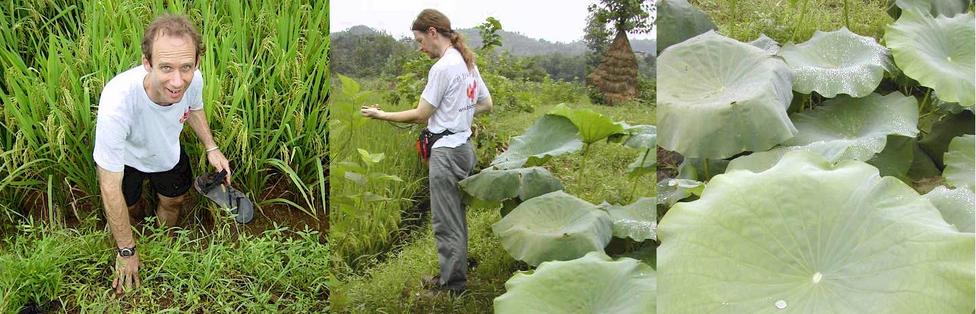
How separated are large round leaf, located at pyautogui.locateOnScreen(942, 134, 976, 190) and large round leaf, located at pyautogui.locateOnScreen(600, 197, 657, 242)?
34.7 inches

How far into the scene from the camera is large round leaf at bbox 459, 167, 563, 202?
2844mm

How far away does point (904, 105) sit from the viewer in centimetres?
273

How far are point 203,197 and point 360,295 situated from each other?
683mm

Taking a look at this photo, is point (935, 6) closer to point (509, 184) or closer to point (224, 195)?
point (509, 184)

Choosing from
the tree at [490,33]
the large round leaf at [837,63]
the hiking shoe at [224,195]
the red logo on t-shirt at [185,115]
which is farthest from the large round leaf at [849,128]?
the red logo on t-shirt at [185,115]

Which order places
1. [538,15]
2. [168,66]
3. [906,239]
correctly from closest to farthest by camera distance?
[906,239]
[538,15]
[168,66]

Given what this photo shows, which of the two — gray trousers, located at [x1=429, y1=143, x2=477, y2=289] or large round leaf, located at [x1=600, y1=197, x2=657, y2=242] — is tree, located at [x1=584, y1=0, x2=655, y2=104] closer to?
large round leaf, located at [x1=600, y1=197, x2=657, y2=242]

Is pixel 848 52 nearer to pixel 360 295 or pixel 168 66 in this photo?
pixel 360 295

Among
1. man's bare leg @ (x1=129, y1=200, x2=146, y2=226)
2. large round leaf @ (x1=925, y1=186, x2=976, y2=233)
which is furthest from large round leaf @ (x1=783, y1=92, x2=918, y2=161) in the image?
man's bare leg @ (x1=129, y1=200, x2=146, y2=226)

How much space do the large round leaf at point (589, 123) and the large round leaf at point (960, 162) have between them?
99cm

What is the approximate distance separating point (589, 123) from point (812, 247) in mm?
876

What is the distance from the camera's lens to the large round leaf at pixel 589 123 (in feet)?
9.05

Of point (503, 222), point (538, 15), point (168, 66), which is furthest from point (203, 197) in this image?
point (538, 15)

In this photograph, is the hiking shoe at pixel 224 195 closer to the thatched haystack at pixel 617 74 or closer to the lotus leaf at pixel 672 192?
the thatched haystack at pixel 617 74
